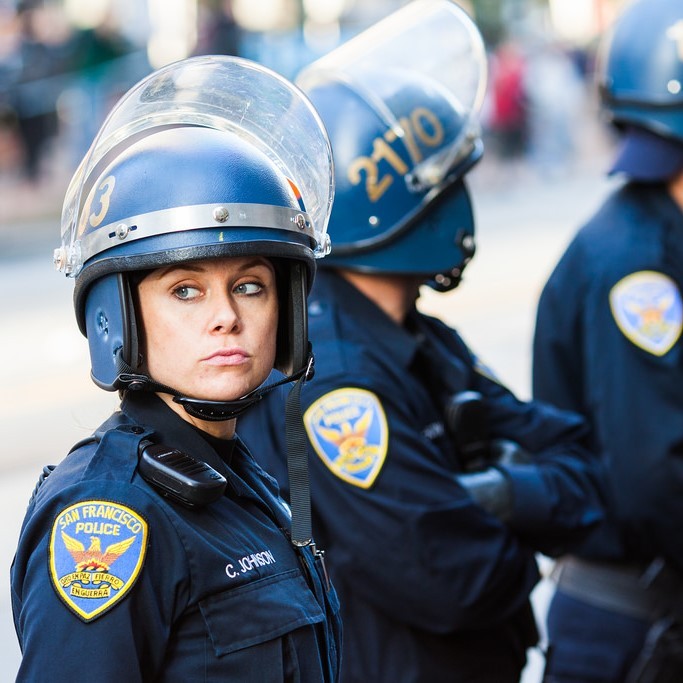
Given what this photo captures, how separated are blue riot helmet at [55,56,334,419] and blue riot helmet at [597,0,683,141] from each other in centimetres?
197

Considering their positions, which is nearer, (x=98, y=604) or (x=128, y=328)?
(x=98, y=604)

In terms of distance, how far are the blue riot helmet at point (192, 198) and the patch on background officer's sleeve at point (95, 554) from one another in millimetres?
272

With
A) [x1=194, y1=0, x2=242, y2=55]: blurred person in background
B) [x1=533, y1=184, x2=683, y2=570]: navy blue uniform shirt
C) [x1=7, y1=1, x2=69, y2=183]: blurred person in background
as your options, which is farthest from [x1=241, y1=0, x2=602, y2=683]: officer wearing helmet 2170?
[x1=194, y1=0, x2=242, y2=55]: blurred person in background

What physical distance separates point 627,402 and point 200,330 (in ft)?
6.38

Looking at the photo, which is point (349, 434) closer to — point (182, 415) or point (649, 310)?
point (182, 415)

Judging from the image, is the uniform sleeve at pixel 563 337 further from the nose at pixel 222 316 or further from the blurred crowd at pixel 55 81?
the blurred crowd at pixel 55 81

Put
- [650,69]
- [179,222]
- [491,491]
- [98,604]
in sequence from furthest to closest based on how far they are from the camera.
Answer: [650,69] → [491,491] → [179,222] → [98,604]

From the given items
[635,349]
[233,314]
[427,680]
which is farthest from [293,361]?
[635,349]

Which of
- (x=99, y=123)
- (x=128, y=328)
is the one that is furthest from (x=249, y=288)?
(x=99, y=123)

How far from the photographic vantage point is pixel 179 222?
2.16 meters

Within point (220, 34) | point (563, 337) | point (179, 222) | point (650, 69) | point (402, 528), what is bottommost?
point (402, 528)

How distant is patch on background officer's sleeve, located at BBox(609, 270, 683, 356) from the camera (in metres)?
3.83

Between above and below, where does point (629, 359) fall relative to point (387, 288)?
below

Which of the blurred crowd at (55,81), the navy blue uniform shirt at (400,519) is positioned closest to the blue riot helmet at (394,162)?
the navy blue uniform shirt at (400,519)
